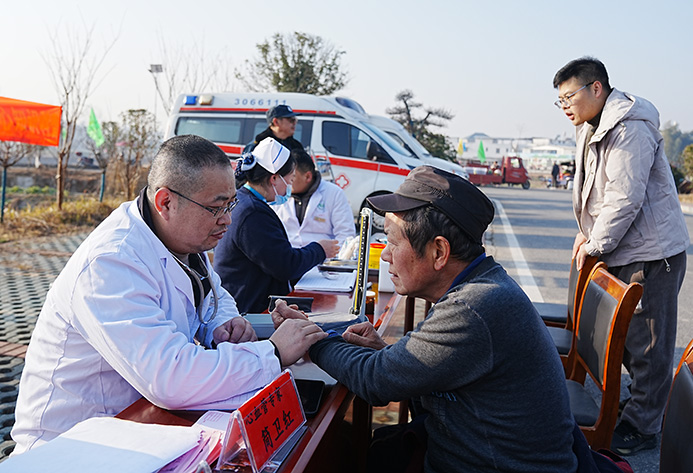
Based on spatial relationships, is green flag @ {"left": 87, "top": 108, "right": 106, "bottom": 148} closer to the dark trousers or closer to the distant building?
the dark trousers

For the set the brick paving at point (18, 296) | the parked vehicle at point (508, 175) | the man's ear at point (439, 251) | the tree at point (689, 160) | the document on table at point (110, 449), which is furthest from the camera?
the parked vehicle at point (508, 175)

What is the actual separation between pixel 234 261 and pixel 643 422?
8.00 feet

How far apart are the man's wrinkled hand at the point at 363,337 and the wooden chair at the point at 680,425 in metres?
0.92

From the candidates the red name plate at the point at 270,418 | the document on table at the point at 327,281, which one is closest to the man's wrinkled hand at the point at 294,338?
the red name plate at the point at 270,418

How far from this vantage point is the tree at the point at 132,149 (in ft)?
A: 45.2

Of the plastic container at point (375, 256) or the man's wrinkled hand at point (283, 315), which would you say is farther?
the plastic container at point (375, 256)

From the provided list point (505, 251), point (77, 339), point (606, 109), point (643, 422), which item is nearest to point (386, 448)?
point (77, 339)

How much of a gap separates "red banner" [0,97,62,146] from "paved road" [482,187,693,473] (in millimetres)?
7654

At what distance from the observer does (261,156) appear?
11.0 feet

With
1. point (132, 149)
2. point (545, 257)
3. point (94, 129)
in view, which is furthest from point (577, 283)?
point (94, 129)

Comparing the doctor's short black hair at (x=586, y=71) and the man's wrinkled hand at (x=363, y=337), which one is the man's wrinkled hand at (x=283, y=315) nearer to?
the man's wrinkled hand at (x=363, y=337)

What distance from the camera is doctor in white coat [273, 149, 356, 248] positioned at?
529 centimetres

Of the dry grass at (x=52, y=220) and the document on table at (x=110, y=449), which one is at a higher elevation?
the document on table at (x=110, y=449)

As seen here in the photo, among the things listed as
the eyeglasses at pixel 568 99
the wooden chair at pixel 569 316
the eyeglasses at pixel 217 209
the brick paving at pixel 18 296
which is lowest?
the brick paving at pixel 18 296
